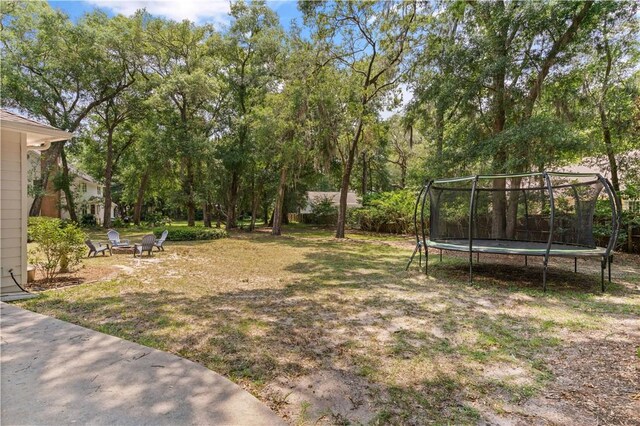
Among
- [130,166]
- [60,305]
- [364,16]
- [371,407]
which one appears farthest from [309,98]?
[130,166]

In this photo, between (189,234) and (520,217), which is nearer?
(520,217)

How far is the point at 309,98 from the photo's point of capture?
16047 millimetres

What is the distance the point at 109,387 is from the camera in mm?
2645

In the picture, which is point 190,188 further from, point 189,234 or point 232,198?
point 232,198

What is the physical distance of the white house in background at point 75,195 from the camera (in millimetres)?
20719

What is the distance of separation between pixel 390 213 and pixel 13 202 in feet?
56.6

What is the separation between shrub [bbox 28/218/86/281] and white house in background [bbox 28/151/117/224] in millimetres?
16194

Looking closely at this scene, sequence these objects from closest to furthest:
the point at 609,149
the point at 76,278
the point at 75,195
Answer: the point at 76,278, the point at 609,149, the point at 75,195

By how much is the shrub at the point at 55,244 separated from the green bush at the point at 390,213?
51.4 ft

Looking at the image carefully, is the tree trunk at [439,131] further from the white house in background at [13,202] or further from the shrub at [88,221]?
the shrub at [88,221]

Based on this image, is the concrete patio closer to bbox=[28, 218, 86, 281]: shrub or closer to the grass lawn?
the grass lawn

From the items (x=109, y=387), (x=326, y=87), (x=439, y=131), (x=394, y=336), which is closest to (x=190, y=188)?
(x=326, y=87)

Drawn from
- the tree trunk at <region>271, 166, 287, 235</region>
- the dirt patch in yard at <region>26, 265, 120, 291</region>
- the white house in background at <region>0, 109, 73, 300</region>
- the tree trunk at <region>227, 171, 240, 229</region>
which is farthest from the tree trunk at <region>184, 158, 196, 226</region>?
the white house in background at <region>0, 109, 73, 300</region>

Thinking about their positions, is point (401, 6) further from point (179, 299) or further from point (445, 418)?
point (445, 418)
